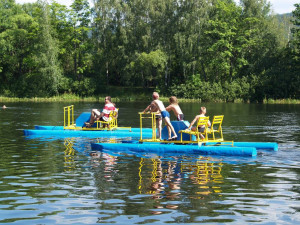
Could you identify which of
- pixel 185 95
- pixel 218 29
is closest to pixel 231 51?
pixel 218 29

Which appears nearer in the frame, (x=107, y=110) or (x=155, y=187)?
(x=155, y=187)

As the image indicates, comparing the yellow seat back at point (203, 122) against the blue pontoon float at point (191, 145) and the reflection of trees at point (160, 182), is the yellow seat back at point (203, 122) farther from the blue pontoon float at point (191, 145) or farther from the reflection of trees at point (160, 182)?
the reflection of trees at point (160, 182)

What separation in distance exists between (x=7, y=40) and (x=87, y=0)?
14896mm

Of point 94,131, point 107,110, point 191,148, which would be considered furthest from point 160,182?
point 94,131

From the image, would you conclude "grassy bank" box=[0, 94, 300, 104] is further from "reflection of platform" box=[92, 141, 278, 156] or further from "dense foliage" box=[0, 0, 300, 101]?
"reflection of platform" box=[92, 141, 278, 156]

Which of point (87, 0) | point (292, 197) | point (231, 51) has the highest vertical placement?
point (87, 0)

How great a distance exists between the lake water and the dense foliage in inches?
2041

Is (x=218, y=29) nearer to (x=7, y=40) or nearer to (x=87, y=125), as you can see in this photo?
(x=7, y=40)

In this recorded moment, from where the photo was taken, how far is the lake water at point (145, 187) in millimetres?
8930

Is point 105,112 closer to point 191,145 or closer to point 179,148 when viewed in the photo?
point 179,148

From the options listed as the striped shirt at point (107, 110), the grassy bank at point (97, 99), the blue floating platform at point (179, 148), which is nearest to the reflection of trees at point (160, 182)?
the blue floating platform at point (179, 148)

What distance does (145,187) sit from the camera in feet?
37.1

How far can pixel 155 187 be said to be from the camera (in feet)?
37.2

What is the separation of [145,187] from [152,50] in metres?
62.4
